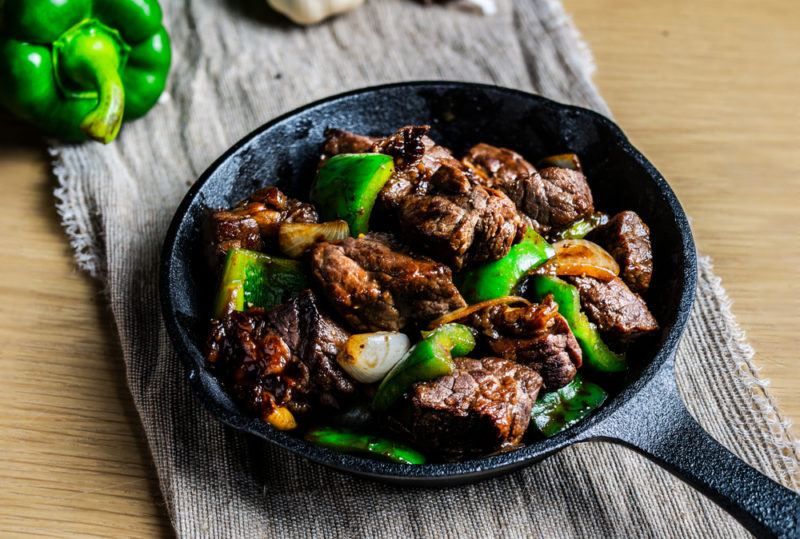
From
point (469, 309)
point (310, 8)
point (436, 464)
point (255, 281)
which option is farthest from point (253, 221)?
point (310, 8)

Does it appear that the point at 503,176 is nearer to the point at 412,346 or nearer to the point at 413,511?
the point at 412,346

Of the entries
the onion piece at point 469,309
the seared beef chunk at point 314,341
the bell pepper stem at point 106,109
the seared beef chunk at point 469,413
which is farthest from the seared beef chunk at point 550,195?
the bell pepper stem at point 106,109

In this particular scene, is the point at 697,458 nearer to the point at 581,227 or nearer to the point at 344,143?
the point at 581,227

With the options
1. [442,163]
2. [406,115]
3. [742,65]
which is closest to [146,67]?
[406,115]

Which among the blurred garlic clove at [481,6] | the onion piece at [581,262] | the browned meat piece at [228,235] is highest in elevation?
the blurred garlic clove at [481,6]

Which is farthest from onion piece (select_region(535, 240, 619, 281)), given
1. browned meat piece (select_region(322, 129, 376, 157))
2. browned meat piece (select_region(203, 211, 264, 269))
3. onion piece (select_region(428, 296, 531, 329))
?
browned meat piece (select_region(203, 211, 264, 269))

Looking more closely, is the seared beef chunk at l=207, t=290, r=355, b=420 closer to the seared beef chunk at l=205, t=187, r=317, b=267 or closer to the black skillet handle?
the seared beef chunk at l=205, t=187, r=317, b=267

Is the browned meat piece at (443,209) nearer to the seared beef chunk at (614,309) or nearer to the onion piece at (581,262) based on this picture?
the onion piece at (581,262)
